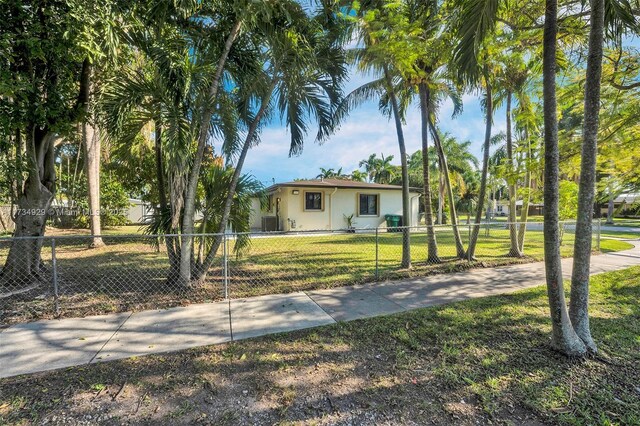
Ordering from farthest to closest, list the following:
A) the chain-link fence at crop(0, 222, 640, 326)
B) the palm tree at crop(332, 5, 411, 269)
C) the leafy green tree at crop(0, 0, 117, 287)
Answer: the palm tree at crop(332, 5, 411, 269), the chain-link fence at crop(0, 222, 640, 326), the leafy green tree at crop(0, 0, 117, 287)

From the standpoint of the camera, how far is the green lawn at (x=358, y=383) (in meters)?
2.10

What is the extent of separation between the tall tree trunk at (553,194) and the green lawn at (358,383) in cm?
24

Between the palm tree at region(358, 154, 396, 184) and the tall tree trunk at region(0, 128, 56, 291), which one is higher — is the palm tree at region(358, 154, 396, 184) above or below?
above

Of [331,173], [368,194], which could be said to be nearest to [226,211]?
[368,194]

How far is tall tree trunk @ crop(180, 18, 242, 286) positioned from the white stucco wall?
30.8ft

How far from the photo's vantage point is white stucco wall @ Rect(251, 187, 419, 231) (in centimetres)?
1470

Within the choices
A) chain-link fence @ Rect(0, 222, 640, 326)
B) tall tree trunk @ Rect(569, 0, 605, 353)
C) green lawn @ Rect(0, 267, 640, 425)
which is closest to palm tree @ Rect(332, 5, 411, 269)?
chain-link fence @ Rect(0, 222, 640, 326)

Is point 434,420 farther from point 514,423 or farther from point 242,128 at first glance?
point 242,128

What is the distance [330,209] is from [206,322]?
39.1ft

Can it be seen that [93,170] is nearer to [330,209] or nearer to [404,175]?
[330,209]

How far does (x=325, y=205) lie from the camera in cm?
1527

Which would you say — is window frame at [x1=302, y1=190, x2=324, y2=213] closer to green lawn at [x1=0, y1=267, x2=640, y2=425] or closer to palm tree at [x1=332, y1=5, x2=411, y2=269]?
palm tree at [x1=332, y1=5, x2=411, y2=269]

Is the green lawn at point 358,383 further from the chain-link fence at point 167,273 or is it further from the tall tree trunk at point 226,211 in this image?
the tall tree trunk at point 226,211

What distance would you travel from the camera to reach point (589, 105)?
2801 mm
